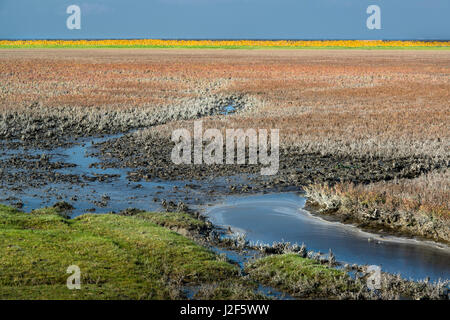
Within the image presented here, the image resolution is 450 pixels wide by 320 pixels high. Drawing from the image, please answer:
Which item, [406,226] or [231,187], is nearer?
[406,226]

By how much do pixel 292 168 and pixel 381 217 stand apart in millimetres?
6147

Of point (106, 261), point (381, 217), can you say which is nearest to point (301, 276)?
point (106, 261)

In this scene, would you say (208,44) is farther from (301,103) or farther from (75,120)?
(75,120)

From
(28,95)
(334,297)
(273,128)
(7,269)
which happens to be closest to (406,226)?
(334,297)

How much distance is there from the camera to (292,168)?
20.0 meters

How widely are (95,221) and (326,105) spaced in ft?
85.0

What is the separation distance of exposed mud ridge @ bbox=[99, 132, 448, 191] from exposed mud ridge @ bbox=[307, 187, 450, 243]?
2.17 metres

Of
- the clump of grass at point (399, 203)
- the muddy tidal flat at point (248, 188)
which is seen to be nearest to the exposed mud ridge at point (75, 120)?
the muddy tidal flat at point (248, 188)

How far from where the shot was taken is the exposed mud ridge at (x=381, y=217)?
13086mm

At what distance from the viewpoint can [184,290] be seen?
9555 mm

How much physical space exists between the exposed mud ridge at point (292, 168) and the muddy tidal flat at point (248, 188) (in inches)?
2.6

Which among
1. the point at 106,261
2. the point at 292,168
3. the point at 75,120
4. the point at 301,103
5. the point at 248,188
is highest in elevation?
the point at 301,103

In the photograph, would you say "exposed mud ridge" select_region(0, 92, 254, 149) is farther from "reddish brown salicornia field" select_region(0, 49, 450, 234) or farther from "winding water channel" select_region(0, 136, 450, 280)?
"winding water channel" select_region(0, 136, 450, 280)
